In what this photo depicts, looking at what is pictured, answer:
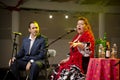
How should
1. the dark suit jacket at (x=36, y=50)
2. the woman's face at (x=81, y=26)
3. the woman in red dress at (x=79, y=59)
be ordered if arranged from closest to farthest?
1. the woman in red dress at (x=79, y=59)
2. the woman's face at (x=81, y=26)
3. the dark suit jacket at (x=36, y=50)

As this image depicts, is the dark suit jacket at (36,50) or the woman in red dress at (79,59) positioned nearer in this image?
the woman in red dress at (79,59)

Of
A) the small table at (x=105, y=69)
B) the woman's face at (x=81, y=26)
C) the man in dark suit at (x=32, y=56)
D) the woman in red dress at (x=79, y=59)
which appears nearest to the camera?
the small table at (x=105, y=69)

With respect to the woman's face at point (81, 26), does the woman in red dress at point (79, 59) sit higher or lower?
lower

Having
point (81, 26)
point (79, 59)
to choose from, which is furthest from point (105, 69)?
point (81, 26)

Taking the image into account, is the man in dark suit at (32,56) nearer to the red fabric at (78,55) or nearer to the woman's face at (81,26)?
the red fabric at (78,55)

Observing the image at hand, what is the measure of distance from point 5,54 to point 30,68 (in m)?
4.25

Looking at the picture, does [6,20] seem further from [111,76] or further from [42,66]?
[111,76]

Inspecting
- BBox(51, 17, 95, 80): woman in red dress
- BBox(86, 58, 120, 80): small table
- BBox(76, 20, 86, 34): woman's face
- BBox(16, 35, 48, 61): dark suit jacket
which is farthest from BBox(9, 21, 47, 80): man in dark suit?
BBox(86, 58, 120, 80): small table

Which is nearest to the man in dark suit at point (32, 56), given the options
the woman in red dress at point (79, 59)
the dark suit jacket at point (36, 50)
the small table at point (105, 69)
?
the dark suit jacket at point (36, 50)

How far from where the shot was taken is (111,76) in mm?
2961

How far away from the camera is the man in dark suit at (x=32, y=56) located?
3721mm

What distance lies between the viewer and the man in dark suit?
3721 mm

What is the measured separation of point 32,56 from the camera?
4.02 metres

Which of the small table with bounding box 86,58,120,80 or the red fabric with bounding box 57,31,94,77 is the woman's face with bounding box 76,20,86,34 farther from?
the small table with bounding box 86,58,120,80
